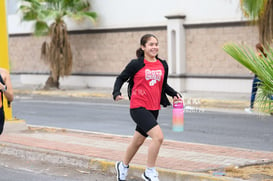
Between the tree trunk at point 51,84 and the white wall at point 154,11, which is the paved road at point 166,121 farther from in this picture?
the tree trunk at point 51,84

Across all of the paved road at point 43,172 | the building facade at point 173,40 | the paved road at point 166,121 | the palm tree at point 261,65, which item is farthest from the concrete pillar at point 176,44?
the palm tree at point 261,65

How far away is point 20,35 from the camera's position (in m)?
29.9

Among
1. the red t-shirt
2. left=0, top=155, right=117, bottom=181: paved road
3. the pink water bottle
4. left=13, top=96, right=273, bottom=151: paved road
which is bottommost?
left=13, top=96, right=273, bottom=151: paved road

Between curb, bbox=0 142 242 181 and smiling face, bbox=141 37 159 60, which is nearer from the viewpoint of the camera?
smiling face, bbox=141 37 159 60

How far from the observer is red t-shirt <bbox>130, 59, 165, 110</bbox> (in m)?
7.07

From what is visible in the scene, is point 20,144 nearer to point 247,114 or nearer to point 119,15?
point 247,114

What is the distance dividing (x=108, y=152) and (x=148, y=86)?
7.99ft

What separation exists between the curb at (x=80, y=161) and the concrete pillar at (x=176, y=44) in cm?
1281

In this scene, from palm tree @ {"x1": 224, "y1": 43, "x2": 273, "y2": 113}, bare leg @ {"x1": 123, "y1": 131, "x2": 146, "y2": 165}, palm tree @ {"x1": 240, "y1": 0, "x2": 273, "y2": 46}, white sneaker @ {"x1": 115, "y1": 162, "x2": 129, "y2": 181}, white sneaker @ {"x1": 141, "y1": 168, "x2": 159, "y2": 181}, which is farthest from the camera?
palm tree @ {"x1": 240, "y1": 0, "x2": 273, "y2": 46}

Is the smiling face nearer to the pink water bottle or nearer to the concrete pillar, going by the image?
the pink water bottle

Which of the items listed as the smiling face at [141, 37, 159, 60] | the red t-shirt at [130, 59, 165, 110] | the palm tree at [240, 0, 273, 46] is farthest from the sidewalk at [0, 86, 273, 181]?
the palm tree at [240, 0, 273, 46]

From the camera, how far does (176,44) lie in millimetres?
22266

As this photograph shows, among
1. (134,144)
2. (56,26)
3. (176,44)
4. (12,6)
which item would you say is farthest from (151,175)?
(12,6)

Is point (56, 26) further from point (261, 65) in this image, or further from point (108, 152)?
point (261, 65)
